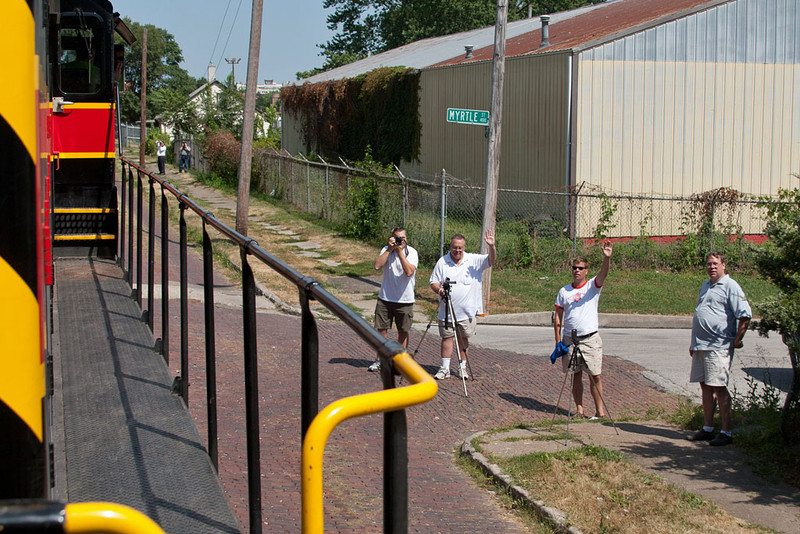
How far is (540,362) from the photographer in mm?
11211

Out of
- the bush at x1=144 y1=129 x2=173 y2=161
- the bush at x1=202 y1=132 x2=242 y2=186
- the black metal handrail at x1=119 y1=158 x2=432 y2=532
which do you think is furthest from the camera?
the bush at x1=144 y1=129 x2=173 y2=161

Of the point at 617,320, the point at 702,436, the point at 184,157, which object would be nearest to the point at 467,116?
the point at 617,320

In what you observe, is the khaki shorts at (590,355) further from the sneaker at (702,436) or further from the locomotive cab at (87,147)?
the locomotive cab at (87,147)

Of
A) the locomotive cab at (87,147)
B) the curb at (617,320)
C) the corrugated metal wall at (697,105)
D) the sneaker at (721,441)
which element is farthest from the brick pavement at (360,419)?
the corrugated metal wall at (697,105)

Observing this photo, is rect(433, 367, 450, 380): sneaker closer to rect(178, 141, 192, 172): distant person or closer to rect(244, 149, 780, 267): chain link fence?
rect(244, 149, 780, 267): chain link fence

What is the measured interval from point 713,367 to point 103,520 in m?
7.67

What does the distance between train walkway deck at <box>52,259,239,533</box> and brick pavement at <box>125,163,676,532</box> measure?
42cm

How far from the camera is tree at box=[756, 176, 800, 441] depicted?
23.3 ft

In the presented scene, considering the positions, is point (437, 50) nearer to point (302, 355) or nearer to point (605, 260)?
point (605, 260)

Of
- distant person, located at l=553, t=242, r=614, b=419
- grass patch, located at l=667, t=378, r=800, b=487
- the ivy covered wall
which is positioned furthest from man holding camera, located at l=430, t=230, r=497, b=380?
the ivy covered wall

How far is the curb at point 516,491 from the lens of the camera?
6016mm

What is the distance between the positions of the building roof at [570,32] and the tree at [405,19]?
77.3 feet

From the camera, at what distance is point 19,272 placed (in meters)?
2.01

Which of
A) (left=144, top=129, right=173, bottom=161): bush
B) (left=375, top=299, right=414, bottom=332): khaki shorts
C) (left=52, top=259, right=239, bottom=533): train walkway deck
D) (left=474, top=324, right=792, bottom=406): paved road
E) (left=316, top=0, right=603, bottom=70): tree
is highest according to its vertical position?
(left=316, top=0, right=603, bottom=70): tree
